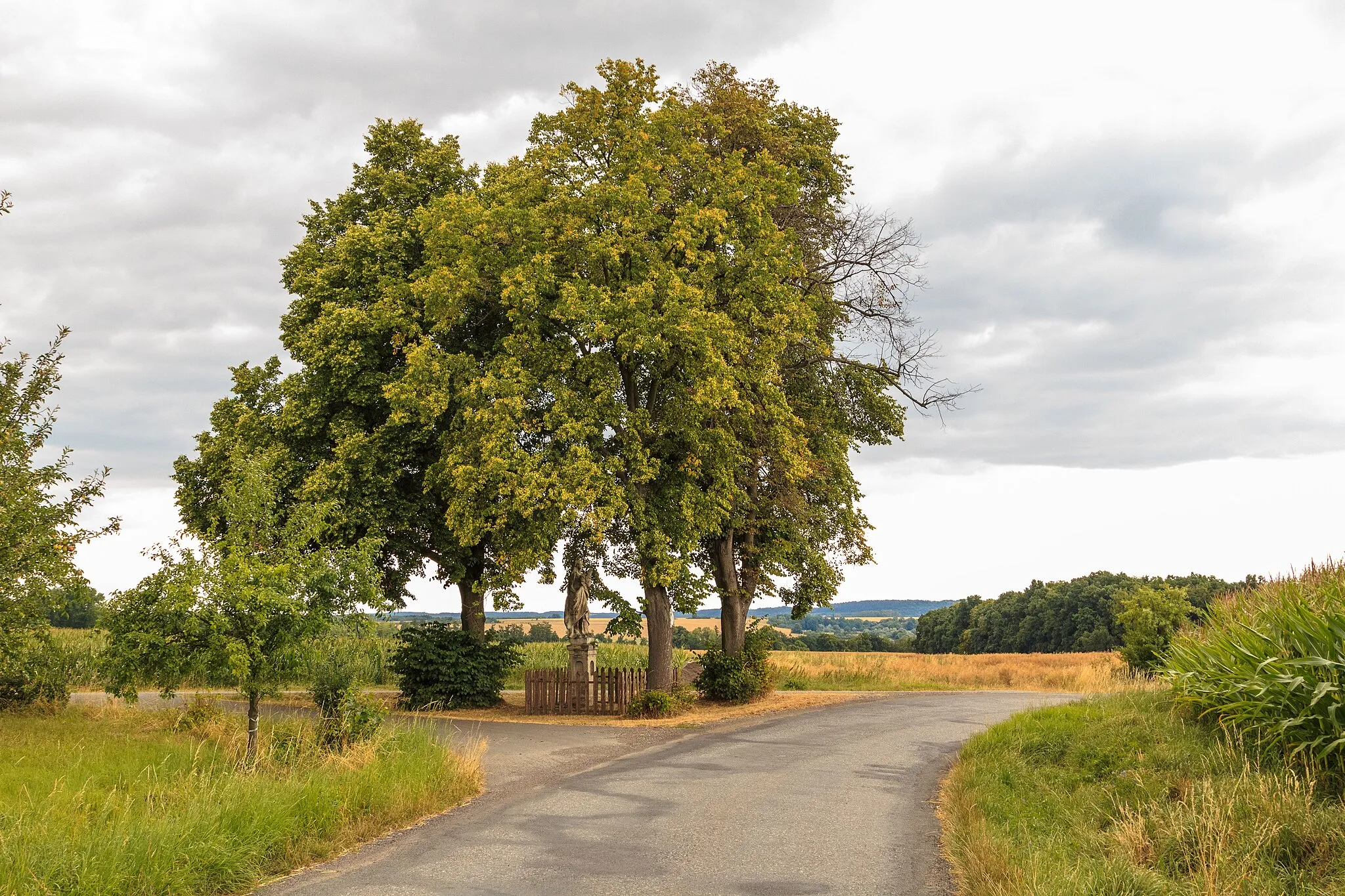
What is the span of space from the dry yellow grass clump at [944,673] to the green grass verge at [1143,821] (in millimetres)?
14460

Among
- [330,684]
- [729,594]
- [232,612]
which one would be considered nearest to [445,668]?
[729,594]

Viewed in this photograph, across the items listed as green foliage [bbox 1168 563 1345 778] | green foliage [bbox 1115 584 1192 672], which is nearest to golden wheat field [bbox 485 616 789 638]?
green foliage [bbox 1115 584 1192 672]

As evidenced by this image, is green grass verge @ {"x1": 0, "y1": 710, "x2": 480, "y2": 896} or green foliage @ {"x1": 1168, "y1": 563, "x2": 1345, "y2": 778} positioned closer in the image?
green grass verge @ {"x1": 0, "y1": 710, "x2": 480, "y2": 896}

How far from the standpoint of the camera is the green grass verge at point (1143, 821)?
23.9 ft

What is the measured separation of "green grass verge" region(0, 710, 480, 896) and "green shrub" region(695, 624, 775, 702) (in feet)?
35.5

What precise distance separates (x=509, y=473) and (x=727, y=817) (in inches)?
390

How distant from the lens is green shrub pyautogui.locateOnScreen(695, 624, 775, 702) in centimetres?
2359

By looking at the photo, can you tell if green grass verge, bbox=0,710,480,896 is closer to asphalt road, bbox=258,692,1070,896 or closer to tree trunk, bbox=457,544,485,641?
asphalt road, bbox=258,692,1070,896

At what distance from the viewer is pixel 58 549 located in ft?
47.7

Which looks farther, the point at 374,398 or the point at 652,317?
the point at 374,398

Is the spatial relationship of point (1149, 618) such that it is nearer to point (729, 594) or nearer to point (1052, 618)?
point (729, 594)

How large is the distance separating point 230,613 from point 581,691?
1153 cm

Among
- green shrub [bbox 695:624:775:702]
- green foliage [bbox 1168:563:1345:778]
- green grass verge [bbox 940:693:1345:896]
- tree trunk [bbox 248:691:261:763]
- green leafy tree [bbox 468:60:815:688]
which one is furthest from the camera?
green shrub [bbox 695:624:775:702]

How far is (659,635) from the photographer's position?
22.4 meters
